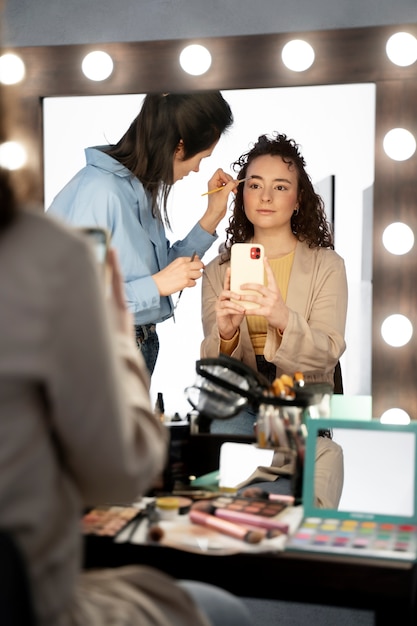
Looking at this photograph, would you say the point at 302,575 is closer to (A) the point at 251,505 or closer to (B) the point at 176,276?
(A) the point at 251,505

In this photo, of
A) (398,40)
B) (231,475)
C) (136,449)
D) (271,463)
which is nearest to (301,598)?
(136,449)

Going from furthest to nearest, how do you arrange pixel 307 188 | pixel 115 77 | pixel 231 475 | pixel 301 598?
pixel 115 77 < pixel 307 188 < pixel 231 475 < pixel 301 598

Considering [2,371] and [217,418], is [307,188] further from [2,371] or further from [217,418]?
[2,371]

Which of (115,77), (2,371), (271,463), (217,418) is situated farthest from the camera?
(115,77)

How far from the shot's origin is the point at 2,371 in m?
0.63

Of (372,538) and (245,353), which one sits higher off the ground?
(245,353)

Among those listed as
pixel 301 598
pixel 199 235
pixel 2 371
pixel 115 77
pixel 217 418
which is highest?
pixel 115 77

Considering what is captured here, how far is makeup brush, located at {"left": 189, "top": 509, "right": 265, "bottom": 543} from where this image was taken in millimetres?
1032

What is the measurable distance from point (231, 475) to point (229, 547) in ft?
1.49

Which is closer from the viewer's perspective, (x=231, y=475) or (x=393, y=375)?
(x=231, y=475)

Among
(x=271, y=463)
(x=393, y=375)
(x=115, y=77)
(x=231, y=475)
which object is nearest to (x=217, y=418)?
(x=231, y=475)

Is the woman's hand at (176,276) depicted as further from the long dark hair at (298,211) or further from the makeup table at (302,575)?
the makeup table at (302,575)

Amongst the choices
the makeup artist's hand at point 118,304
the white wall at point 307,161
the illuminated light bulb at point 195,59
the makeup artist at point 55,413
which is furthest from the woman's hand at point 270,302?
the makeup artist at point 55,413

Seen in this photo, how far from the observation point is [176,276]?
1854 mm
